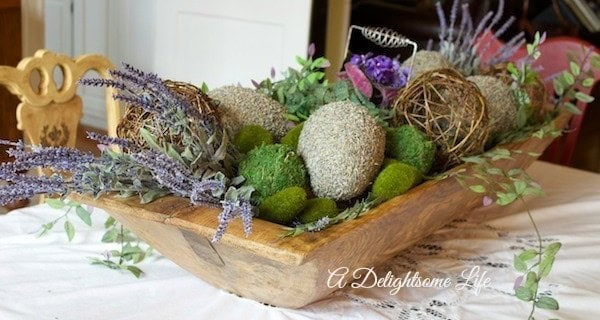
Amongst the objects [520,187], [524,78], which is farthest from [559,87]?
[520,187]

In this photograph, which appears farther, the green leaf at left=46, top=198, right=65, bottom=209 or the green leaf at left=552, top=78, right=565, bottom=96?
the green leaf at left=552, top=78, right=565, bottom=96

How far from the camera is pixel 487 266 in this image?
1.10 meters

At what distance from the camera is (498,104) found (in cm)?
132

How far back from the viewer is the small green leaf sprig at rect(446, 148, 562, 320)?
0.86 metres

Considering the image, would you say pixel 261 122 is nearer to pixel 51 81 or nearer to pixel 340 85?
pixel 340 85

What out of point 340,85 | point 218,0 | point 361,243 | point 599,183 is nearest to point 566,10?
point 218,0

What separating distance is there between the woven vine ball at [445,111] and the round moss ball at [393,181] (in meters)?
0.14

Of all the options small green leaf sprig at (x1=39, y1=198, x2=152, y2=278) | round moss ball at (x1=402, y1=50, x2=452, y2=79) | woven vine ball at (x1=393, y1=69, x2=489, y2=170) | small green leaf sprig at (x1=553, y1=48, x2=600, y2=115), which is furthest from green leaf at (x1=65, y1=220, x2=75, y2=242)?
small green leaf sprig at (x1=553, y1=48, x2=600, y2=115)

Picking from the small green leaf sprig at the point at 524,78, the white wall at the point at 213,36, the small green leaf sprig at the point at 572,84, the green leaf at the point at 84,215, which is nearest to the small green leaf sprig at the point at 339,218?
the green leaf at the point at 84,215

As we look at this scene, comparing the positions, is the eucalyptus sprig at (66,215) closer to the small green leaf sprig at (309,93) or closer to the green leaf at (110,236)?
the green leaf at (110,236)

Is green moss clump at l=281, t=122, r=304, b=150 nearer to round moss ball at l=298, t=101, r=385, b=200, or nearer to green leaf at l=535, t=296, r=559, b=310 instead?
round moss ball at l=298, t=101, r=385, b=200

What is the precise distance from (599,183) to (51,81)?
111 cm

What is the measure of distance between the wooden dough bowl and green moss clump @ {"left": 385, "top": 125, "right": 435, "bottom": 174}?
0.04 m

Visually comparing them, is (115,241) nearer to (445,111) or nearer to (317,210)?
(317,210)
